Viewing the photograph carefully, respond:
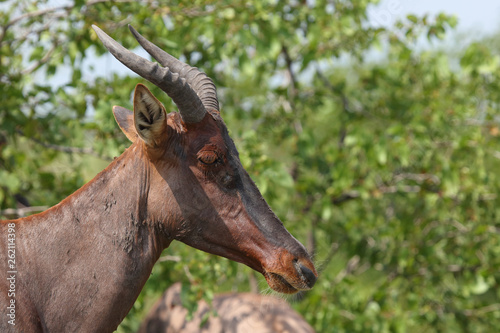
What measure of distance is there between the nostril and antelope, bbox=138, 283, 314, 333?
10.8 feet

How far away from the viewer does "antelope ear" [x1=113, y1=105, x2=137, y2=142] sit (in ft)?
12.4

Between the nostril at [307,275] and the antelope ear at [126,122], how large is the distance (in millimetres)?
1313

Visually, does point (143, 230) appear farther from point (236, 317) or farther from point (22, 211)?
point (236, 317)

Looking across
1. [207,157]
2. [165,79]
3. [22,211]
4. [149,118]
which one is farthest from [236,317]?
[165,79]

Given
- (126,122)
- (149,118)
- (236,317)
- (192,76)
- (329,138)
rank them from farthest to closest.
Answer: (329,138)
(236,317)
(192,76)
(126,122)
(149,118)

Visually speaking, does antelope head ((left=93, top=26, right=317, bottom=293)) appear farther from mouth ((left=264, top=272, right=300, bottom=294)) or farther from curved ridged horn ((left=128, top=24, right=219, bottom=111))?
curved ridged horn ((left=128, top=24, right=219, bottom=111))

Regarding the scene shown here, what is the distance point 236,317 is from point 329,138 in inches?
169

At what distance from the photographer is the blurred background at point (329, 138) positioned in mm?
6453

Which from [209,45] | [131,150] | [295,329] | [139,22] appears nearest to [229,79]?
[209,45]

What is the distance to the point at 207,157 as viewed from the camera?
11.2 feet

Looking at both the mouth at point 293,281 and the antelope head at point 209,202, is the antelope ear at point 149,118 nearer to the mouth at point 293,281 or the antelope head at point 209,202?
the antelope head at point 209,202

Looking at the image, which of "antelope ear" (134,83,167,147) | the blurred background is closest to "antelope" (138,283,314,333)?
the blurred background

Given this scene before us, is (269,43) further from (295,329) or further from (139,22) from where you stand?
(295,329)

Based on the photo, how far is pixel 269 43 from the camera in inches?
Answer: 282
